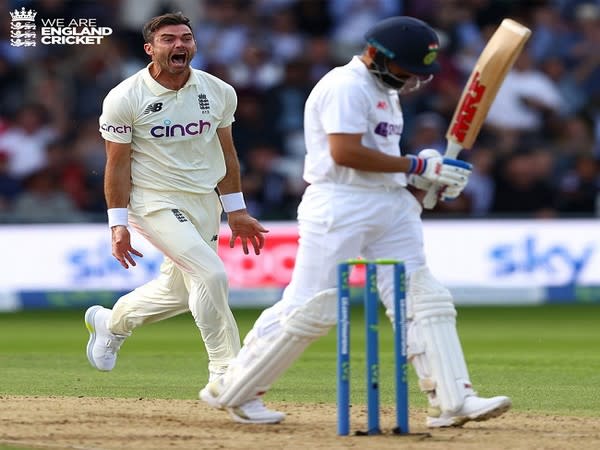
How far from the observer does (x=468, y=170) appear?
5.29 metres

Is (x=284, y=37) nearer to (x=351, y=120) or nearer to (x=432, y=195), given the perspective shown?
(x=432, y=195)

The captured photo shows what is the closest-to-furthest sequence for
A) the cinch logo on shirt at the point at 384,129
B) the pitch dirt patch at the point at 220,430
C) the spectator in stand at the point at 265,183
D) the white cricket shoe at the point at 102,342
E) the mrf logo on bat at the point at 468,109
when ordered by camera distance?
1. the pitch dirt patch at the point at 220,430
2. the cinch logo on shirt at the point at 384,129
3. the mrf logo on bat at the point at 468,109
4. the white cricket shoe at the point at 102,342
5. the spectator in stand at the point at 265,183

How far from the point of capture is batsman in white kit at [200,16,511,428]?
17.0 feet

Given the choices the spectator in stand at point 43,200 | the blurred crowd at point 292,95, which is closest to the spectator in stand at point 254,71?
the blurred crowd at point 292,95

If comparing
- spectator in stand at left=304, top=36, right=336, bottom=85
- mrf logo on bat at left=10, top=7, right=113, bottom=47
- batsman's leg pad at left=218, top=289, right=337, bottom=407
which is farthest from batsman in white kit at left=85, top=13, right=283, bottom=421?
spectator in stand at left=304, top=36, right=336, bottom=85

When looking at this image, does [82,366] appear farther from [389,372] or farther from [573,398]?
[573,398]

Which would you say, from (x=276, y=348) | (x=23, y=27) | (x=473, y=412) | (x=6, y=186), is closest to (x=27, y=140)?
(x=6, y=186)

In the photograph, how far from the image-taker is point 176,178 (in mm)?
6281

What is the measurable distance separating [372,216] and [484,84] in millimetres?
716

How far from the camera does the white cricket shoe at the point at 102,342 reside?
6.79 m

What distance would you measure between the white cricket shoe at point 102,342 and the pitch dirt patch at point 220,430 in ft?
1.25

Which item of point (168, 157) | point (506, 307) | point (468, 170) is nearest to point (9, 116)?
point (506, 307)

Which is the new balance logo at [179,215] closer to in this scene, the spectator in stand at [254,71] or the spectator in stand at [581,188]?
the spectator in stand at [581,188]

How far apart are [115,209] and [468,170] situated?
1.77 metres
